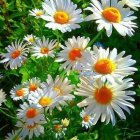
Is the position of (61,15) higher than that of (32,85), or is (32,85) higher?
(61,15)

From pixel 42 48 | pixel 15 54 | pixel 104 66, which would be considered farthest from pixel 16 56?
pixel 104 66

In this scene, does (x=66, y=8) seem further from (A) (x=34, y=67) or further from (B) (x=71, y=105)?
(A) (x=34, y=67)

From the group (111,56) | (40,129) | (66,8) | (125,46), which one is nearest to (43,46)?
(66,8)

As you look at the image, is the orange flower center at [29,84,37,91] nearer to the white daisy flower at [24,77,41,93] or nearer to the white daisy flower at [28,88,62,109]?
the white daisy flower at [24,77,41,93]

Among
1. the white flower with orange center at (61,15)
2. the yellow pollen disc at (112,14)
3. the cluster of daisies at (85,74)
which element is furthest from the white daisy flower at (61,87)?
the yellow pollen disc at (112,14)

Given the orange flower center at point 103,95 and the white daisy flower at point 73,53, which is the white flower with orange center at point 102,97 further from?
the white daisy flower at point 73,53

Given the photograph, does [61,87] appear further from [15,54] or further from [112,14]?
[15,54]
